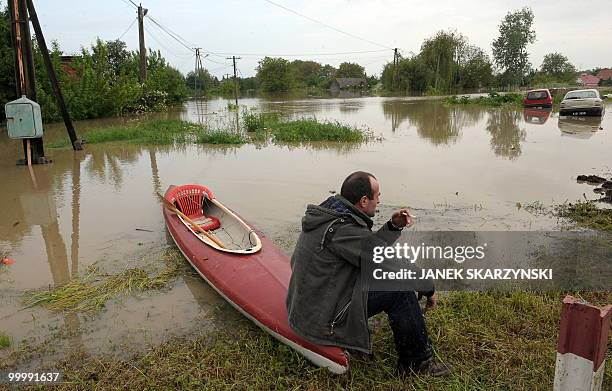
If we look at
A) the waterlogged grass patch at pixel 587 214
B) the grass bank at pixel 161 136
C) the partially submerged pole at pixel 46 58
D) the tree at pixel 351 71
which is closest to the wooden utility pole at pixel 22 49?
the partially submerged pole at pixel 46 58

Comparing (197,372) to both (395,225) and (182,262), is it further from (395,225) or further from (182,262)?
(182,262)

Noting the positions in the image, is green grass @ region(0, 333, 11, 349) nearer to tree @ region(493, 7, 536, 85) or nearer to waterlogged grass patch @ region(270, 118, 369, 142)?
waterlogged grass patch @ region(270, 118, 369, 142)

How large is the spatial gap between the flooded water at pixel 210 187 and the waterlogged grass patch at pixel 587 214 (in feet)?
1.21

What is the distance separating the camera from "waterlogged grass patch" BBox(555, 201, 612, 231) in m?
5.94

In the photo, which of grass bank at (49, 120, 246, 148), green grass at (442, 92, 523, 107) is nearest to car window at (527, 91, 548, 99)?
green grass at (442, 92, 523, 107)

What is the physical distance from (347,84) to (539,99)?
2368 inches

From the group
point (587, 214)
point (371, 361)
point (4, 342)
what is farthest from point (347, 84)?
point (371, 361)

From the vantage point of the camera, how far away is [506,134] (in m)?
16.3

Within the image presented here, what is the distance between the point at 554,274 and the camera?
443cm

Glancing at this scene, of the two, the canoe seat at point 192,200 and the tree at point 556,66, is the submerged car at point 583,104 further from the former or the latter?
the tree at point 556,66

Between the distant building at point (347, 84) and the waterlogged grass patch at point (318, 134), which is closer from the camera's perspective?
the waterlogged grass patch at point (318, 134)

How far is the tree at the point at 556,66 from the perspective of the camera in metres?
69.8

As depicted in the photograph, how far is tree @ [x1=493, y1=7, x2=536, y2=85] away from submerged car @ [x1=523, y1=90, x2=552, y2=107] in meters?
43.9

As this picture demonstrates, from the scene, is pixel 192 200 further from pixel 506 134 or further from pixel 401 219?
pixel 506 134
